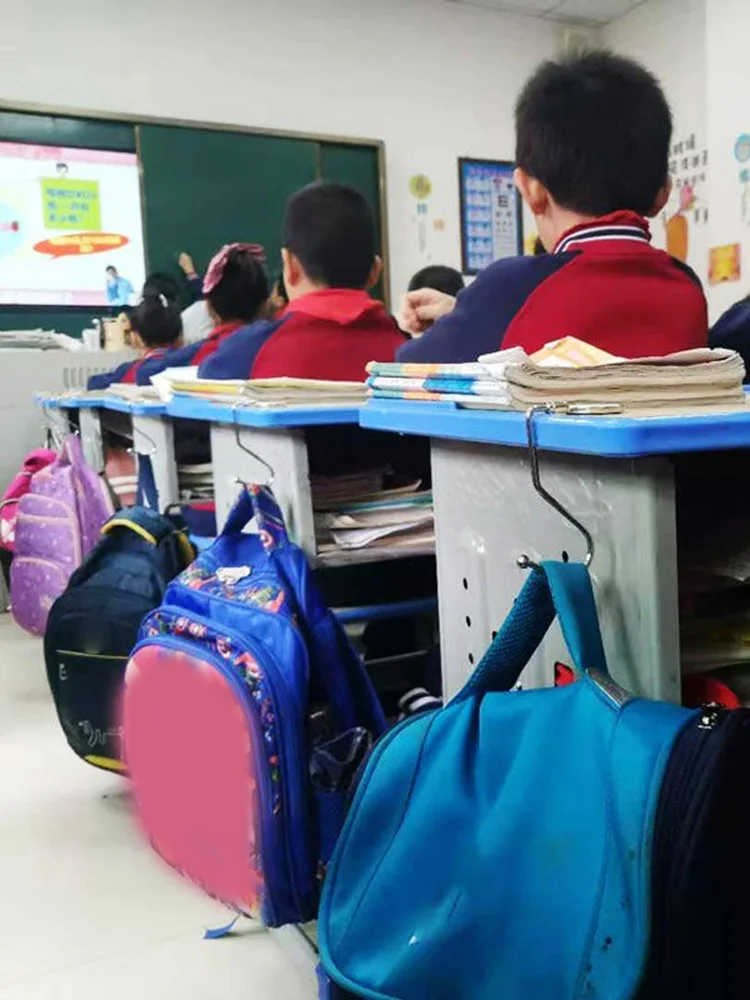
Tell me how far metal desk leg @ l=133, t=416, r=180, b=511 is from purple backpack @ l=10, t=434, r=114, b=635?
0.30 metres

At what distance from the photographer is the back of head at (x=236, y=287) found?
100 inches

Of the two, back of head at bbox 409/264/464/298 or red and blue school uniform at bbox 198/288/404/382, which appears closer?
red and blue school uniform at bbox 198/288/404/382

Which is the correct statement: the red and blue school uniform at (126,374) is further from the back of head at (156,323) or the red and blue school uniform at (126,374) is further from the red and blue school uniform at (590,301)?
the red and blue school uniform at (590,301)

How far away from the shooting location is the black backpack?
5.19ft

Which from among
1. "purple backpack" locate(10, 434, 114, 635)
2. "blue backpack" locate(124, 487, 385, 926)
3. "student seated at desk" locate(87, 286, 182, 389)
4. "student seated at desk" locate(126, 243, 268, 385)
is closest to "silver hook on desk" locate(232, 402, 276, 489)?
"blue backpack" locate(124, 487, 385, 926)

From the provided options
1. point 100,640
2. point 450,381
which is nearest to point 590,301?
point 450,381

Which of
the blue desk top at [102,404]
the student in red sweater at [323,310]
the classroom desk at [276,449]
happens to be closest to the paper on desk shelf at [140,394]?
the blue desk top at [102,404]

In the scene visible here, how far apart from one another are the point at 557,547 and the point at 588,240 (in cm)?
45

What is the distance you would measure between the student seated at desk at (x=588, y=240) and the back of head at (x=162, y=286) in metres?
2.75

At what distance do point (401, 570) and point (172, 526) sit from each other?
0.43 m

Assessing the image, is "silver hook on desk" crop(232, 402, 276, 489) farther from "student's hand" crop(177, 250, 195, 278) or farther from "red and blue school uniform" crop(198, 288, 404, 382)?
"student's hand" crop(177, 250, 195, 278)

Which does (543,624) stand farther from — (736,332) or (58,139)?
(58,139)

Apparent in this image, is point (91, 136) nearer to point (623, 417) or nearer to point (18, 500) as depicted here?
point (18, 500)

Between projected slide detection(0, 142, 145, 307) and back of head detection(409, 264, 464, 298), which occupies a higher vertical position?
projected slide detection(0, 142, 145, 307)
